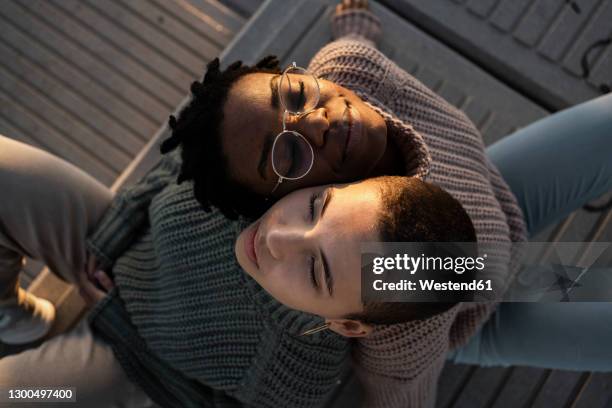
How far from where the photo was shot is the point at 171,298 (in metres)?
0.83

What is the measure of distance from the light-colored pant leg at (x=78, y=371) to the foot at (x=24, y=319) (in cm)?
11

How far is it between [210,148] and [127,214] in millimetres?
286

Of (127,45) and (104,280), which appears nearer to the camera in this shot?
(104,280)

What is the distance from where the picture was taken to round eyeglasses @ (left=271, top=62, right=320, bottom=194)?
64 centimetres

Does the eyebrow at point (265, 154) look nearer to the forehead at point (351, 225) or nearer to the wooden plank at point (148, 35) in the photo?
the forehead at point (351, 225)

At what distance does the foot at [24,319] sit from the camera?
929 mm

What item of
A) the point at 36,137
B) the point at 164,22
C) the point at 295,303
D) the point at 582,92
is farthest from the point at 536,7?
the point at 36,137

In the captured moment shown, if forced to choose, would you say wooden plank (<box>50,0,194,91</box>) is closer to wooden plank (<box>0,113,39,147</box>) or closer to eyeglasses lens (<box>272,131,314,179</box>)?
wooden plank (<box>0,113,39,147</box>)

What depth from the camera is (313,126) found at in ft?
2.06

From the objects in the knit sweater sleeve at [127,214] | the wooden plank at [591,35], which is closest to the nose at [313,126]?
the knit sweater sleeve at [127,214]

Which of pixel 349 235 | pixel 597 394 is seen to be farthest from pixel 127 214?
pixel 597 394

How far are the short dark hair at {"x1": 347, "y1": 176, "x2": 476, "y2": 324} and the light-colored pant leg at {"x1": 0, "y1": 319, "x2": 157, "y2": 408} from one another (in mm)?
521

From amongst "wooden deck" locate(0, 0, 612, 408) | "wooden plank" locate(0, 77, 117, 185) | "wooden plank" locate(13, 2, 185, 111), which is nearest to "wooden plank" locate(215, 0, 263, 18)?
"wooden deck" locate(0, 0, 612, 408)

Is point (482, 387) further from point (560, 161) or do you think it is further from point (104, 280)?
point (104, 280)
